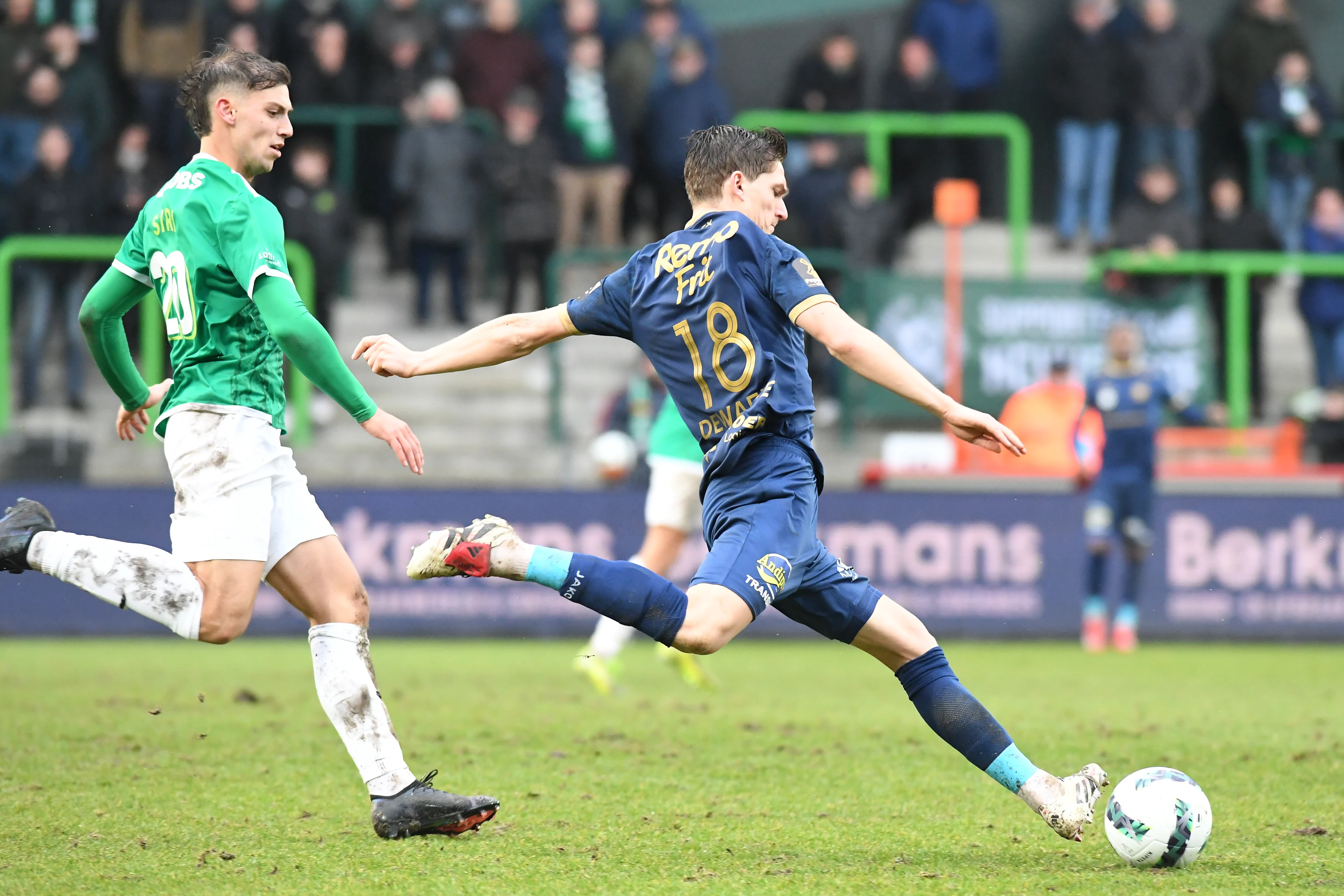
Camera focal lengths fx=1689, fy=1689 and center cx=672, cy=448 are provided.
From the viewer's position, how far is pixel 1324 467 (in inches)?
600

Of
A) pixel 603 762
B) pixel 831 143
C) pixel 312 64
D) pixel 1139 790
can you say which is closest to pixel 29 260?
pixel 312 64

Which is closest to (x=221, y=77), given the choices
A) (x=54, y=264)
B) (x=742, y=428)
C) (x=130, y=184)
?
(x=742, y=428)

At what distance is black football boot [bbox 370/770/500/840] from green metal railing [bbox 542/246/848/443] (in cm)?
1040

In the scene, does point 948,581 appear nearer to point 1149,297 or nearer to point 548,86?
point 1149,297

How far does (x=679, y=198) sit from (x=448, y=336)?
279 cm

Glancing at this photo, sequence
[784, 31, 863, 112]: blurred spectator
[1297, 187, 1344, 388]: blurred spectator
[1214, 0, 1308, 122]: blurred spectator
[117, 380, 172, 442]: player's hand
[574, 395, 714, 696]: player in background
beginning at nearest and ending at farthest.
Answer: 1. [117, 380, 172, 442]: player's hand
2. [574, 395, 714, 696]: player in background
3. [1297, 187, 1344, 388]: blurred spectator
4. [784, 31, 863, 112]: blurred spectator
5. [1214, 0, 1308, 122]: blurred spectator

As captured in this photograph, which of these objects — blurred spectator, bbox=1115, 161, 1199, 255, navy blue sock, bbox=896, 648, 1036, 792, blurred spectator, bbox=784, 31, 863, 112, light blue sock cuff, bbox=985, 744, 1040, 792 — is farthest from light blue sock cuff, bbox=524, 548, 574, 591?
blurred spectator, bbox=784, 31, 863, 112

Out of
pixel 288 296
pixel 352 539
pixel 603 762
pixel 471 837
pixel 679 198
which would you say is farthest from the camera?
pixel 679 198

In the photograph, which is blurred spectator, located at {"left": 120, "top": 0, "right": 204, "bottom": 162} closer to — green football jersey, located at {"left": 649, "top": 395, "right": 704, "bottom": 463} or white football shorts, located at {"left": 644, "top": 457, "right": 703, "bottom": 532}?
green football jersey, located at {"left": 649, "top": 395, "right": 704, "bottom": 463}

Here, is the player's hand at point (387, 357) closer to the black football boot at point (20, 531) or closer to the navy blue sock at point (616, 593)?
the navy blue sock at point (616, 593)

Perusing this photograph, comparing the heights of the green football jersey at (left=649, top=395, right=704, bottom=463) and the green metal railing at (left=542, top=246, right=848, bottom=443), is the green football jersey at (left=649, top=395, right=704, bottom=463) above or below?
below

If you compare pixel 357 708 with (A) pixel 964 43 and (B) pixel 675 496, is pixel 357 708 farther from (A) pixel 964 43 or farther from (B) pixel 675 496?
(A) pixel 964 43

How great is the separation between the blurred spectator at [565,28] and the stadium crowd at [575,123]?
0.11 feet

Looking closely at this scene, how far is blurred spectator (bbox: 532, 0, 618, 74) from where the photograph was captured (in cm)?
1688
